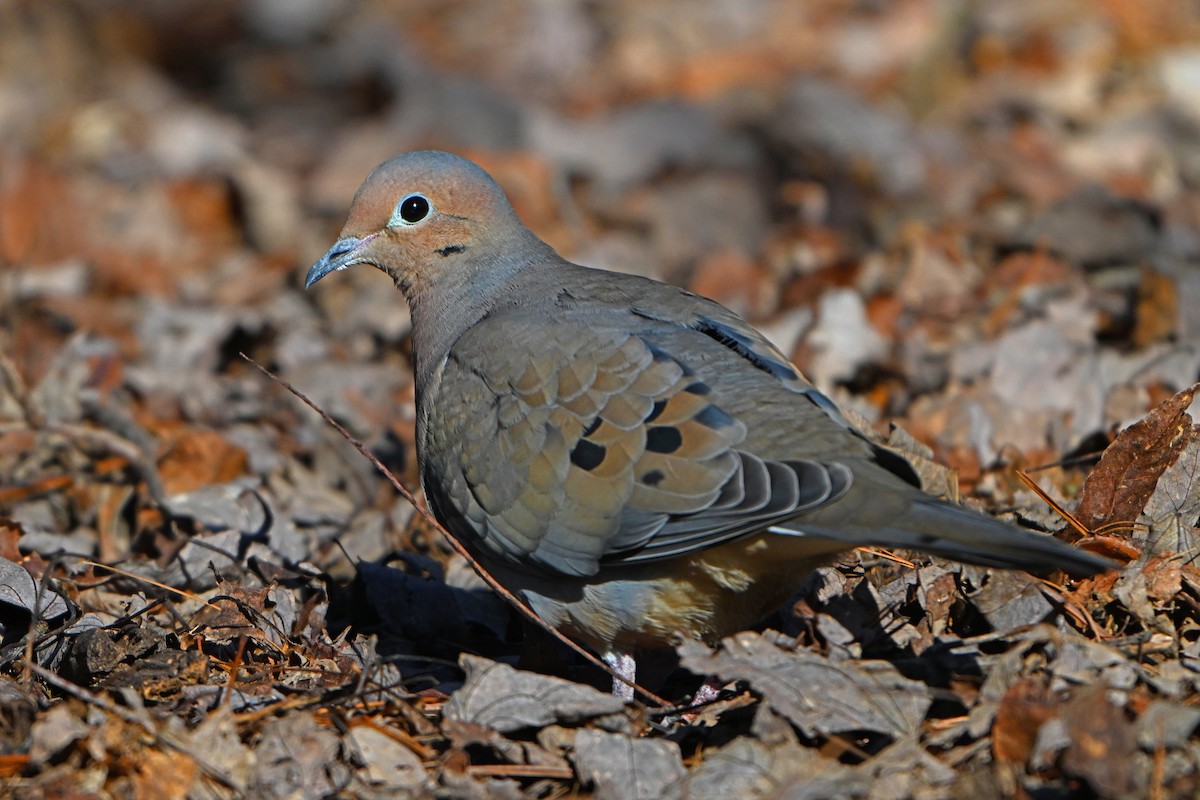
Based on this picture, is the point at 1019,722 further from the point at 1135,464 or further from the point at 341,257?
the point at 341,257

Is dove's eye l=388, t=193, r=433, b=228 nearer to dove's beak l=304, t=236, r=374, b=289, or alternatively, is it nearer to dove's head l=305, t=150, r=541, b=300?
dove's head l=305, t=150, r=541, b=300

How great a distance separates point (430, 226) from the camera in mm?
4852

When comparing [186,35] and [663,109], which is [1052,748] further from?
[186,35]

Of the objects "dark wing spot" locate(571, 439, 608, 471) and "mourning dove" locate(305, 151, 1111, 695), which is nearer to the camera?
"mourning dove" locate(305, 151, 1111, 695)

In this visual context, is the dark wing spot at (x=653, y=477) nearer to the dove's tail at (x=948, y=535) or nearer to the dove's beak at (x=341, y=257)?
the dove's tail at (x=948, y=535)

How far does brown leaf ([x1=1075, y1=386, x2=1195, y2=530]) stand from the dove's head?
2.05 m

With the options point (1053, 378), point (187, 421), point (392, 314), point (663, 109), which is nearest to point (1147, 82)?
point (663, 109)

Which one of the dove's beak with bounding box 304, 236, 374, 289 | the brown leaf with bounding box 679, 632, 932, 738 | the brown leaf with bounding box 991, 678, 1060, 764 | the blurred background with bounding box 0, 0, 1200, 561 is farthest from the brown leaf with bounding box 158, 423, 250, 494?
the brown leaf with bounding box 991, 678, 1060, 764

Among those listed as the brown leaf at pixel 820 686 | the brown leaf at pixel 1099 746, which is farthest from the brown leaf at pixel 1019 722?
the brown leaf at pixel 820 686

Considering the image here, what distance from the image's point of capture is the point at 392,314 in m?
7.66

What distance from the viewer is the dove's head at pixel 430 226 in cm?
482

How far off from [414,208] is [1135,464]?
8.33ft

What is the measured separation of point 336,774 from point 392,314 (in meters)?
4.47

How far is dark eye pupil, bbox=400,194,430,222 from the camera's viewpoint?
4832 millimetres
